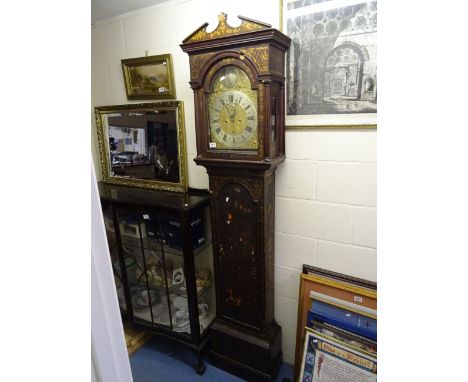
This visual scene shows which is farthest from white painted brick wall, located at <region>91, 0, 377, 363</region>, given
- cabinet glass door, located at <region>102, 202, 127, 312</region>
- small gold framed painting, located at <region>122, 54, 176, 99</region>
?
cabinet glass door, located at <region>102, 202, 127, 312</region>

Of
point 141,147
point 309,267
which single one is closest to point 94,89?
point 141,147

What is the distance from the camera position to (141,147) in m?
1.79

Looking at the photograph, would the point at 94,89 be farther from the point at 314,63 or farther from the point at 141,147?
the point at 314,63

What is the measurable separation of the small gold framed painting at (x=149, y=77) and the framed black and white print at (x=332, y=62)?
697 mm

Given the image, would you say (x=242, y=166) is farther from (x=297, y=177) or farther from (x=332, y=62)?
(x=332, y=62)

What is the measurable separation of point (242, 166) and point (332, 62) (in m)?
0.59

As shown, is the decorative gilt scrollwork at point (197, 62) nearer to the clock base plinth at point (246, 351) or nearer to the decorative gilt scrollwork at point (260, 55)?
the decorative gilt scrollwork at point (260, 55)

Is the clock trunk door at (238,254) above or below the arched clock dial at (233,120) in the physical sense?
below

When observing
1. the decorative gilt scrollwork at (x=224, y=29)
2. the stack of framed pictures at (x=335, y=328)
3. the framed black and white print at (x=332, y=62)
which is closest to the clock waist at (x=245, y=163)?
the framed black and white print at (x=332, y=62)

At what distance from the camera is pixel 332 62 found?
3.92ft

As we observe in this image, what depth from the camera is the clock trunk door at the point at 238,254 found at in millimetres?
1363

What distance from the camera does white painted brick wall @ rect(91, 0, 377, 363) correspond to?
1280 millimetres

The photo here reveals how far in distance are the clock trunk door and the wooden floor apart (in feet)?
2.56

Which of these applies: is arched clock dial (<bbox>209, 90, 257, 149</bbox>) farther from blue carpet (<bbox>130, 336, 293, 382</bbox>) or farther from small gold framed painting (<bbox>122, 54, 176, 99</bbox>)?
blue carpet (<bbox>130, 336, 293, 382</bbox>)
